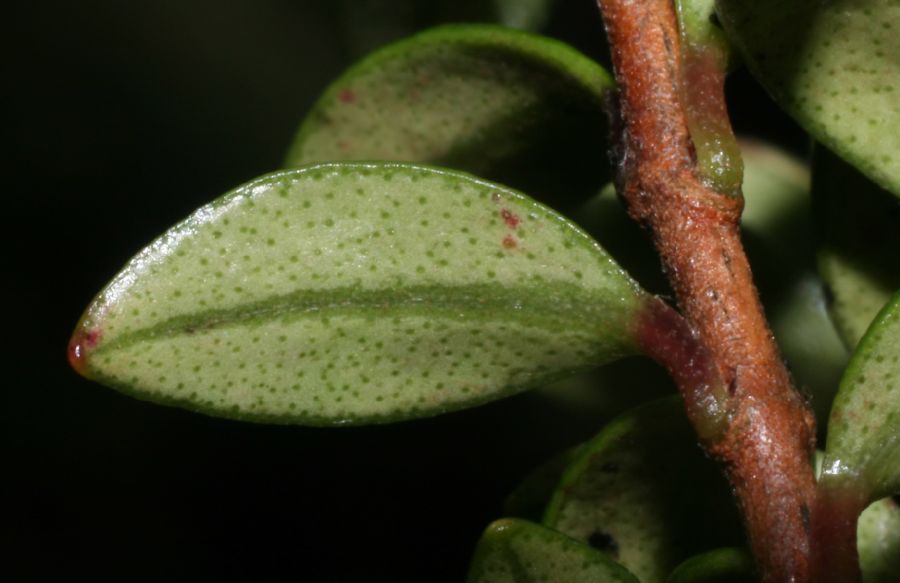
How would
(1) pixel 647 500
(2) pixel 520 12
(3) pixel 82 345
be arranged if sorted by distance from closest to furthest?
1. (3) pixel 82 345
2. (1) pixel 647 500
3. (2) pixel 520 12

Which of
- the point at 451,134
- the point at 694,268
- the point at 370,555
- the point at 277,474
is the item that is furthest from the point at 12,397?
the point at 694,268

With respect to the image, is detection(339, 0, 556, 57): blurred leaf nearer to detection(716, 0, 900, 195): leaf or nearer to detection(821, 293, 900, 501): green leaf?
detection(716, 0, 900, 195): leaf

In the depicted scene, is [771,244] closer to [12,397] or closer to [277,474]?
[277,474]

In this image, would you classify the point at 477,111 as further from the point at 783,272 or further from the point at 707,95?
the point at 783,272

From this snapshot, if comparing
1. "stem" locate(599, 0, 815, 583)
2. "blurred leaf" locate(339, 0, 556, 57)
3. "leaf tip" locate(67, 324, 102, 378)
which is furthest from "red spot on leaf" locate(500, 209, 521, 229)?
"blurred leaf" locate(339, 0, 556, 57)

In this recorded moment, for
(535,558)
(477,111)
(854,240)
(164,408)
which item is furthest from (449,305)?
(164,408)

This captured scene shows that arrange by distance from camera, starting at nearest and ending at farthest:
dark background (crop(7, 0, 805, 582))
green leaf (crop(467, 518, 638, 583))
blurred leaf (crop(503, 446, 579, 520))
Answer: green leaf (crop(467, 518, 638, 583)) < blurred leaf (crop(503, 446, 579, 520)) < dark background (crop(7, 0, 805, 582))
